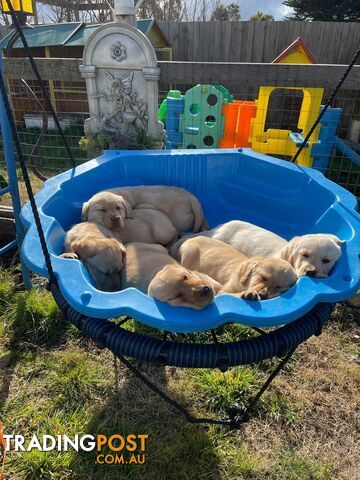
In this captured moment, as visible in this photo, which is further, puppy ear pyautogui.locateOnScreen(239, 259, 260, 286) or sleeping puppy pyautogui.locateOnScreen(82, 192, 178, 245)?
sleeping puppy pyautogui.locateOnScreen(82, 192, 178, 245)

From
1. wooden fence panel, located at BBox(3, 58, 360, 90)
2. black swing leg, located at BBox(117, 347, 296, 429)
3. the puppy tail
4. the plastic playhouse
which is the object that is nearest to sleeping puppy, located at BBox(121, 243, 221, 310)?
black swing leg, located at BBox(117, 347, 296, 429)

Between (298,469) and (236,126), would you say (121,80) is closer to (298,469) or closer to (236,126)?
(236,126)

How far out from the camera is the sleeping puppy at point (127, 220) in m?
2.65

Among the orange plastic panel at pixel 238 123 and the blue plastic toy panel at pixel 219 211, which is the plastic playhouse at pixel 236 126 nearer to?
the orange plastic panel at pixel 238 123

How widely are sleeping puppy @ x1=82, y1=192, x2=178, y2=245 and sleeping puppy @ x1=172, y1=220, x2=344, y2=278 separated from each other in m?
0.21

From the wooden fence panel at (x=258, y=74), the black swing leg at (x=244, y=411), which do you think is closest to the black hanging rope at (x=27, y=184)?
the black swing leg at (x=244, y=411)

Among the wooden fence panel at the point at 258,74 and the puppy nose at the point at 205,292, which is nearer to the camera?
the puppy nose at the point at 205,292

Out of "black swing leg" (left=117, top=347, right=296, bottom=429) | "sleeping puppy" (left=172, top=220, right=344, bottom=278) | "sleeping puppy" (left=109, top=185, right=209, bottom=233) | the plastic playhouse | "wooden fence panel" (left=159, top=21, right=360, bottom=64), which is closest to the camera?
"black swing leg" (left=117, top=347, right=296, bottom=429)

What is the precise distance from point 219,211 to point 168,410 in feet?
5.85

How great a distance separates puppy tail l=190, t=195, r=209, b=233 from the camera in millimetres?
3223

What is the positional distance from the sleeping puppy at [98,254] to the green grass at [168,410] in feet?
2.27

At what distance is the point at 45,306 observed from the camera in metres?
2.95

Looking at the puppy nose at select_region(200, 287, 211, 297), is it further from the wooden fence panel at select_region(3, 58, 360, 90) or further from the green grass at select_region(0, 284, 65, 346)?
the wooden fence panel at select_region(3, 58, 360, 90)

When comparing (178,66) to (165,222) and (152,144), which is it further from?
(165,222)
